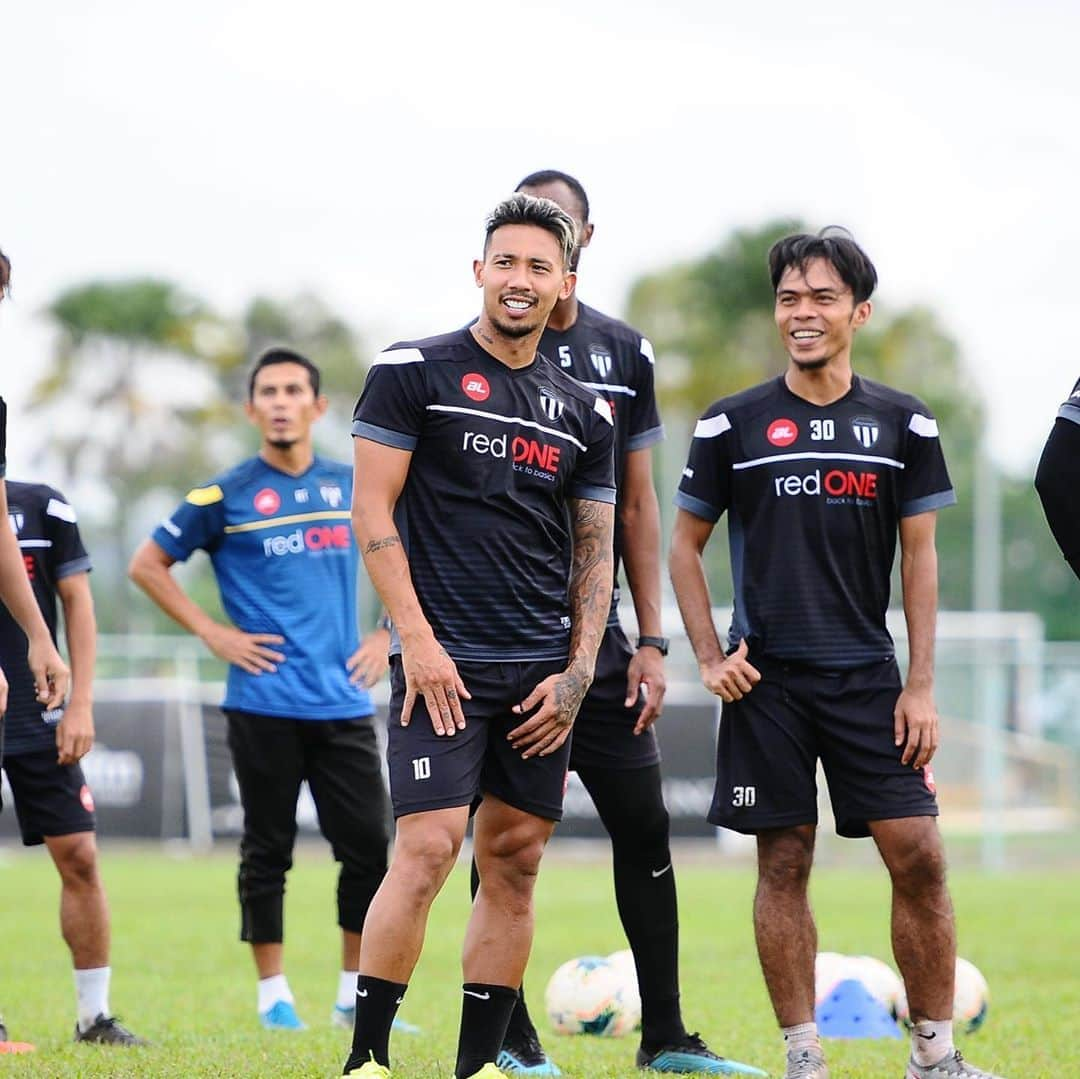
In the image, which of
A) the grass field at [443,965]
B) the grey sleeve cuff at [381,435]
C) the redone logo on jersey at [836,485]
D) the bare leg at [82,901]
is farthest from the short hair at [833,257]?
the bare leg at [82,901]

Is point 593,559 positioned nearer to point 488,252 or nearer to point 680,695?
point 488,252

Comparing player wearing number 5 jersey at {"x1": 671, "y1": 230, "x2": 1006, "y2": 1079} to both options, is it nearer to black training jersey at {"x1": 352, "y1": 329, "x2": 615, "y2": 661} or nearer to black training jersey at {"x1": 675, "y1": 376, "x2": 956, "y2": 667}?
black training jersey at {"x1": 675, "y1": 376, "x2": 956, "y2": 667}

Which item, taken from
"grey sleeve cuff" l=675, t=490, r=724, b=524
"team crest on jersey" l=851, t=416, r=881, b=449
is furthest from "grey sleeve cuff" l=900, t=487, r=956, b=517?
"grey sleeve cuff" l=675, t=490, r=724, b=524

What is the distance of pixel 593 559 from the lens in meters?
5.68

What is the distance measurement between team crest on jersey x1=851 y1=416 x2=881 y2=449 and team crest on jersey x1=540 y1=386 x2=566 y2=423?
114 cm

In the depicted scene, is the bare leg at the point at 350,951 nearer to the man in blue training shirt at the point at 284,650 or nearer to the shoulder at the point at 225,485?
the man in blue training shirt at the point at 284,650

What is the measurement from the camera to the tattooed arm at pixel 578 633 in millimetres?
5348

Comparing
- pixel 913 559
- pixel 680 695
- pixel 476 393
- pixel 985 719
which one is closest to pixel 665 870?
pixel 913 559

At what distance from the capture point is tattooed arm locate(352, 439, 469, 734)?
5180 mm

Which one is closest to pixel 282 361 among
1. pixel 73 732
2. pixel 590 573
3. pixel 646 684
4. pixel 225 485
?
pixel 225 485

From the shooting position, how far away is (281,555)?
27.1 ft

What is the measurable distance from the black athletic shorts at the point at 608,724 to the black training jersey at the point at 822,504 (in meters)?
0.49

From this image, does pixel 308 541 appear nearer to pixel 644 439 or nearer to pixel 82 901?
pixel 82 901

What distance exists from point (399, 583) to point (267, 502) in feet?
10.3
